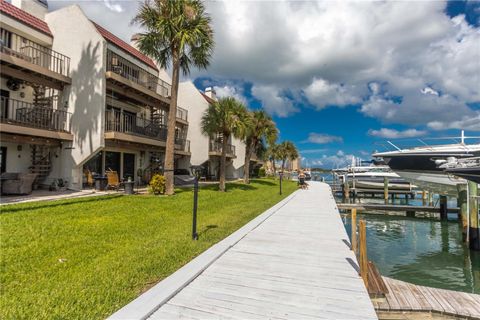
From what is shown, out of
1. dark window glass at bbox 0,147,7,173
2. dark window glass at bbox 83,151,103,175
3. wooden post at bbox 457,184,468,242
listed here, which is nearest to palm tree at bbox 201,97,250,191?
dark window glass at bbox 83,151,103,175

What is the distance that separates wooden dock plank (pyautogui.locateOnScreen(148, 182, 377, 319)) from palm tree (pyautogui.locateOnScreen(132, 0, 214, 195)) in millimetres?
9539

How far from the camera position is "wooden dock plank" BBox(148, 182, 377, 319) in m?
3.15

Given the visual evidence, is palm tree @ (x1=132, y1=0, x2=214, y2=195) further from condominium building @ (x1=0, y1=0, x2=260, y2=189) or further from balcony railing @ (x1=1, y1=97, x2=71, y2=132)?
balcony railing @ (x1=1, y1=97, x2=71, y2=132)

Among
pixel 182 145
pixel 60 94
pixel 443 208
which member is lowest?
pixel 443 208

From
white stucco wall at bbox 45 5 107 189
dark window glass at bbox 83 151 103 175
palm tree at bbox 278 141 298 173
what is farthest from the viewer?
palm tree at bbox 278 141 298 173

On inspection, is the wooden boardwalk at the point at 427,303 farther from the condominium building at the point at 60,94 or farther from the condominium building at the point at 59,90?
the condominium building at the point at 59,90

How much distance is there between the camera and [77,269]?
4.20 metres

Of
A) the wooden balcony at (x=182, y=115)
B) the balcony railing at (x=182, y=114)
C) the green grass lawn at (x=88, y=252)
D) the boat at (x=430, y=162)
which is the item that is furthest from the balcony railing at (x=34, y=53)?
the boat at (x=430, y=162)

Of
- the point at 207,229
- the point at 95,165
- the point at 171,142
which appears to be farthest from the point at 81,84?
the point at 207,229

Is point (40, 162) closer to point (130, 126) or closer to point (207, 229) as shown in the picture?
point (130, 126)

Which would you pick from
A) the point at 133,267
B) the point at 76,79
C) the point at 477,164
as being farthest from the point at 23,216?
the point at 477,164

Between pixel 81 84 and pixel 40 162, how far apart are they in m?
4.83

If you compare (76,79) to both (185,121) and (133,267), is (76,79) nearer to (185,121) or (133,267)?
(185,121)

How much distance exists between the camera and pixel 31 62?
13.9m
